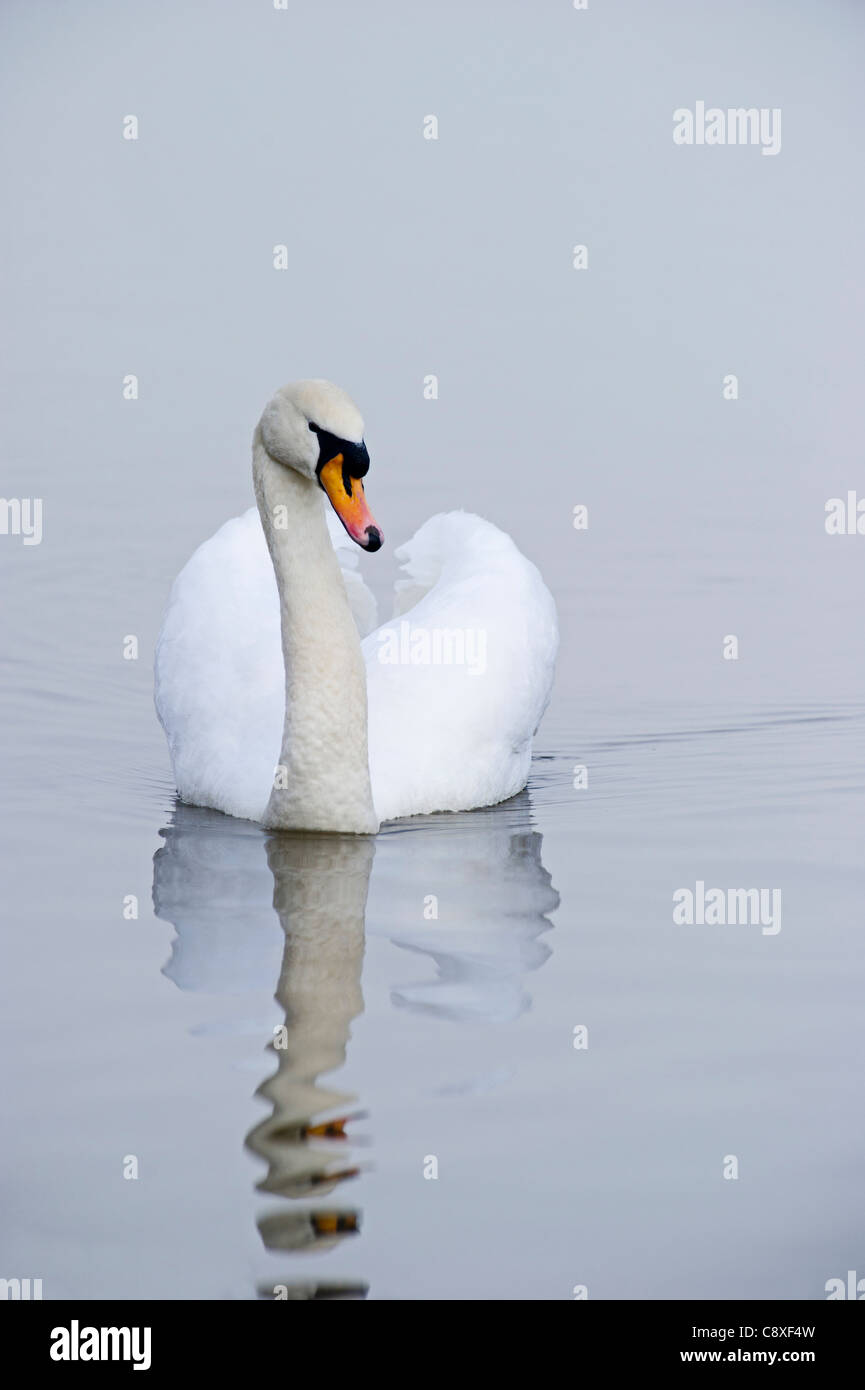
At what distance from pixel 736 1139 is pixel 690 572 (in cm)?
864

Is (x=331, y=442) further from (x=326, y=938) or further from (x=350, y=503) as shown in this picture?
(x=326, y=938)

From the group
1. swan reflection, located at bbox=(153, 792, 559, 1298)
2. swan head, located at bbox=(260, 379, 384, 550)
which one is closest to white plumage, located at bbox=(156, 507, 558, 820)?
swan reflection, located at bbox=(153, 792, 559, 1298)

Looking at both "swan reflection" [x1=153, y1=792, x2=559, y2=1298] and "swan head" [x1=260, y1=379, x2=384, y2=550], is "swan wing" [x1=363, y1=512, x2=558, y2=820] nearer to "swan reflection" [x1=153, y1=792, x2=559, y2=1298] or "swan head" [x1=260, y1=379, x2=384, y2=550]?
"swan reflection" [x1=153, y1=792, x2=559, y2=1298]

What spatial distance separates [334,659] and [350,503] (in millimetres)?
811

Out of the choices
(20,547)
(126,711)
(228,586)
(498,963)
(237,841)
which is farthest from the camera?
(20,547)

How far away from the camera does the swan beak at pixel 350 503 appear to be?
7.89m

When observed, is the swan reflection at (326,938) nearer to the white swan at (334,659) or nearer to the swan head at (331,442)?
the white swan at (334,659)

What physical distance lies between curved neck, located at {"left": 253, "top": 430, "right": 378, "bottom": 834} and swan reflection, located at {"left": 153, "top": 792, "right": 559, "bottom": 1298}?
161 mm

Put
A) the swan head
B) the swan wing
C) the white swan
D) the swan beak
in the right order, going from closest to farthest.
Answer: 1. the swan beak
2. the swan head
3. the white swan
4. the swan wing

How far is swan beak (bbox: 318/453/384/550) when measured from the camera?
789 centimetres

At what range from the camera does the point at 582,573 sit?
14.3 m

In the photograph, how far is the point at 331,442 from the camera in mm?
8156

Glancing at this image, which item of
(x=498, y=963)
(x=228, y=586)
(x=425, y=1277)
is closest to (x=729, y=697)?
(x=228, y=586)
